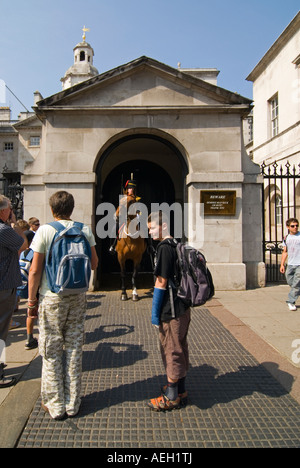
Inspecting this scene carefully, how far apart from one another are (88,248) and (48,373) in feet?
3.81

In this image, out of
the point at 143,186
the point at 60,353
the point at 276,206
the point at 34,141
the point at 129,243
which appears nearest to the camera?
the point at 60,353

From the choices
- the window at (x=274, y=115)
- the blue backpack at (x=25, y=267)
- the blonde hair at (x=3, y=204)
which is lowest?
the blue backpack at (x=25, y=267)

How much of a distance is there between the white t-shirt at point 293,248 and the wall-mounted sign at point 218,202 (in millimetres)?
1852

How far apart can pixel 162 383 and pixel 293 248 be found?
4.30 m

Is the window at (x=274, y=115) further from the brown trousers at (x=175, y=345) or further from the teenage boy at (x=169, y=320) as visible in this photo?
the brown trousers at (x=175, y=345)

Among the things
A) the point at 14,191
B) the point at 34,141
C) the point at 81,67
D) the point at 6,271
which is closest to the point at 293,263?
the point at 6,271

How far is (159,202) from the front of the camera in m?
11.2

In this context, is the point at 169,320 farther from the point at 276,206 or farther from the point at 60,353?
the point at 276,206

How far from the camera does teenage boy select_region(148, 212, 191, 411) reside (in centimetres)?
294

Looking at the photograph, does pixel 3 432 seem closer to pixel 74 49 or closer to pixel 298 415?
pixel 298 415

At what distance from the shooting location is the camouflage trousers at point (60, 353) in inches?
112

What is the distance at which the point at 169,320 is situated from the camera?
9.69ft

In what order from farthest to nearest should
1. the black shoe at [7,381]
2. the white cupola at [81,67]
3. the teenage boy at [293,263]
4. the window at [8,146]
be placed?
the white cupola at [81,67] < the window at [8,146] < the teenage boy at [293,263] < the black shoe at [7,381]

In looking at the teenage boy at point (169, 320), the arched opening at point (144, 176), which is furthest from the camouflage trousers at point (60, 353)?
the arched opening at point (144, 176)
